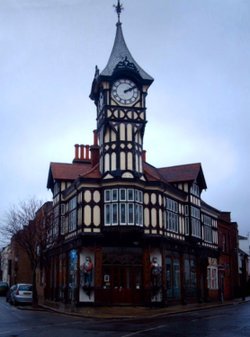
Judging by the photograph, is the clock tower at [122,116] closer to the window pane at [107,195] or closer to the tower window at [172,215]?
the window pane at [107,195]

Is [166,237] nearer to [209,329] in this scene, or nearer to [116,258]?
[116,258]

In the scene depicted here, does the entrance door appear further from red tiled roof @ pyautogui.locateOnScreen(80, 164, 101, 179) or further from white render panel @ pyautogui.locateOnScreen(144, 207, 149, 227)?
red tiled roof @ pyautogui.locateOnScreen(80, 164, 101, 179)

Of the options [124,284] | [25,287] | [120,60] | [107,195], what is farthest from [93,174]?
[25,287]

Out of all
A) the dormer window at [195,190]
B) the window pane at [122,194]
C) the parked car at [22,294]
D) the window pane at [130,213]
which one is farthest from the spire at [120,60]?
the parked car at [22,294]

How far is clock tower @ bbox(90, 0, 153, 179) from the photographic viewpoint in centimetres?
3659

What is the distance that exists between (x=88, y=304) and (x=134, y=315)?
7.16 metres

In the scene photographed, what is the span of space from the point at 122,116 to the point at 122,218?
7.57m

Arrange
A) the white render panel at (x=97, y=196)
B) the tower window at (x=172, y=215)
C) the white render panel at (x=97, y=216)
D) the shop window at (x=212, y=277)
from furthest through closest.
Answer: the shop window at (x=212, y=277) < the tower window at (x=172, y=215) < the white render panel at (x=97, y=196) < the white render panel at (x=97, y=216)

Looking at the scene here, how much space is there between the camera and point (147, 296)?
35188 mm

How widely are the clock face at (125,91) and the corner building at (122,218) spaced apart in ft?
0.24

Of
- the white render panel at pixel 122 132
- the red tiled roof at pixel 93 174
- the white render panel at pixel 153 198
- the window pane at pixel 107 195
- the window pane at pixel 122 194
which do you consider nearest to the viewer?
the window pane at pixel 122 194

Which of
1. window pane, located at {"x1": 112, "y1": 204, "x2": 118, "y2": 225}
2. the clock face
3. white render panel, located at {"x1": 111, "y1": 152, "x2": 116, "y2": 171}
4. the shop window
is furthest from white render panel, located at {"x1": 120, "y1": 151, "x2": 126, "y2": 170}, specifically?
the shop window

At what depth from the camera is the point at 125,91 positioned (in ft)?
124

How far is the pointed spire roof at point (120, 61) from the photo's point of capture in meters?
37.7
